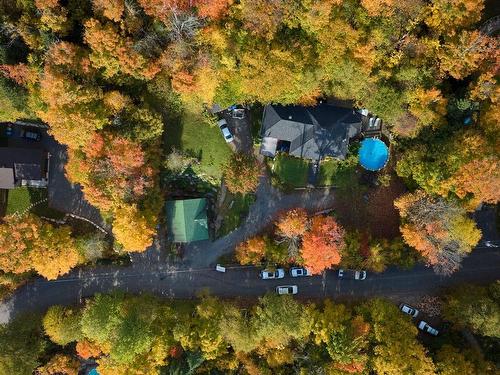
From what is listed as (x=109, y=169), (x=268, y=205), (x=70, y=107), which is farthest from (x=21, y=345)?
(x=268, y=205)

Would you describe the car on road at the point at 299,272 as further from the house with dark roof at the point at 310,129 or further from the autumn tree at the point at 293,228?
the house with dark roof at the point at 310,129

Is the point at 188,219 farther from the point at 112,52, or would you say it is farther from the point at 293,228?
the point at 112,52

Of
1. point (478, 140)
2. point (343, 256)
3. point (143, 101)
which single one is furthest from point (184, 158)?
point (478, 140)

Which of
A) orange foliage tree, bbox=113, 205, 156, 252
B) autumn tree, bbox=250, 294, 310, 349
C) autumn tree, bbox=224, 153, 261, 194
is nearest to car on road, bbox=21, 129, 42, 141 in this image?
orange foliage tree, bbox=113, 205, 156, 252

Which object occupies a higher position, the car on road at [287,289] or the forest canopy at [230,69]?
the forest canopy at [230,69]

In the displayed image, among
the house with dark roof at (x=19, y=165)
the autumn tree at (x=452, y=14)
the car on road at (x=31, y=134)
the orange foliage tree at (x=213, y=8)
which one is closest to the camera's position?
the orange foliage tree at (x=213, y=8)

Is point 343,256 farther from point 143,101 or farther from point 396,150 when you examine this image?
point 143,101

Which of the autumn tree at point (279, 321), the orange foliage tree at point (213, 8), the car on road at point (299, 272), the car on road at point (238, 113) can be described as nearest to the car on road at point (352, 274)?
the car on road at point (299, 272)

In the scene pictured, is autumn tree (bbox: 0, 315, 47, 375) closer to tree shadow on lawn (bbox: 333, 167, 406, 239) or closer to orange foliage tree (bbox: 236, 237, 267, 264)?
orange foliage tree (bbox: 236, 237, 267, 264)
